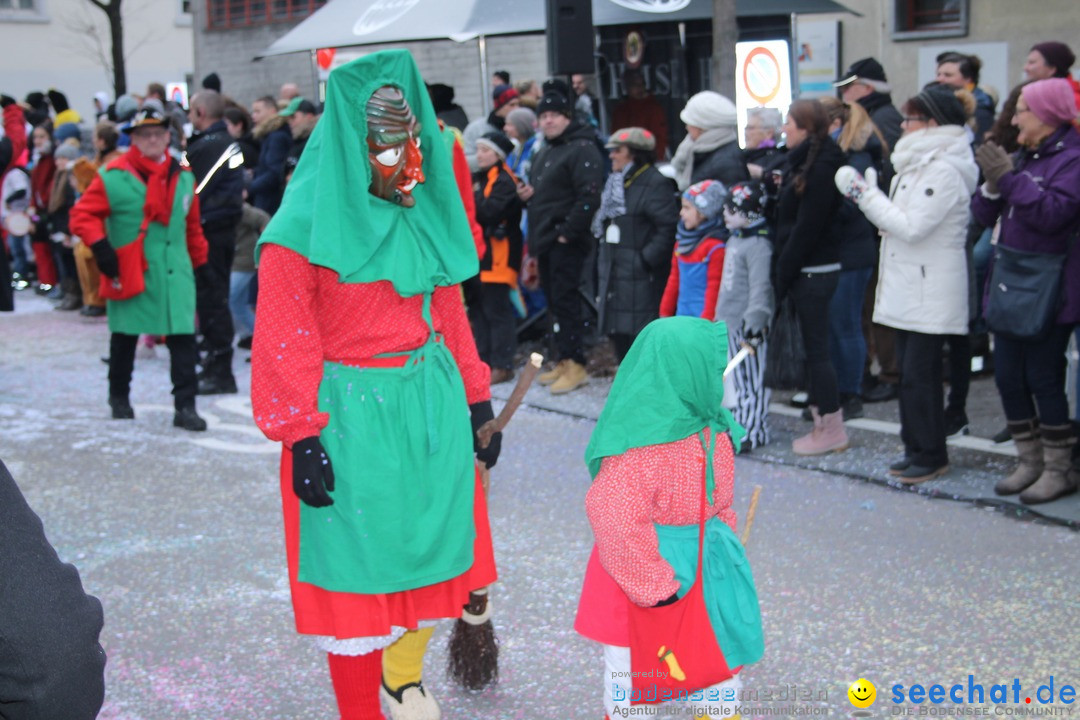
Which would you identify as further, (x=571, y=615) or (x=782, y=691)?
(x=571, y=615)

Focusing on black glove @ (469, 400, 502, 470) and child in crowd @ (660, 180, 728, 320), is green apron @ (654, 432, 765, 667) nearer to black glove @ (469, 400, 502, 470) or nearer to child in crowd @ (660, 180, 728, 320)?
black glove @ (469, 400, 502, 470)

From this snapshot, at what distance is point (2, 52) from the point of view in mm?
30281

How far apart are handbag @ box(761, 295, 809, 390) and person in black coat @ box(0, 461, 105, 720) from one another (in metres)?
5.47

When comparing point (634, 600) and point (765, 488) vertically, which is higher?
point (634, 600)

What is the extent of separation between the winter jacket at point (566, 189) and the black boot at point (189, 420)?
249 cm

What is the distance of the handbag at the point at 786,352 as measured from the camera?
22.8 feet

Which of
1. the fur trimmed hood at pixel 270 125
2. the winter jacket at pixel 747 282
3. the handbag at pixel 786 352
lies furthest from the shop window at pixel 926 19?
the winter jacket at pixel 747 282

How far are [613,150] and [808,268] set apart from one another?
1.67m

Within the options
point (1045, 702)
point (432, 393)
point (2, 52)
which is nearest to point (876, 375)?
point (1045, 702)

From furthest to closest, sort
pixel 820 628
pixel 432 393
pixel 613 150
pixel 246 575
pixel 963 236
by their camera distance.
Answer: pixel 613 150 < pixel 963 236 < pixel 246 575 < pixel 820 628 < pixel 432 393

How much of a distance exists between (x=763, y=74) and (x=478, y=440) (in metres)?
5.53

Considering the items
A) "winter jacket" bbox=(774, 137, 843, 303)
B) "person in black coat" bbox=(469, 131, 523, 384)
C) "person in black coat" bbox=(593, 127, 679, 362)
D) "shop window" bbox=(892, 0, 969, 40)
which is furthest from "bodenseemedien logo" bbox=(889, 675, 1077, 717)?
"shop window" bbox=(892, 0, 969, 40)

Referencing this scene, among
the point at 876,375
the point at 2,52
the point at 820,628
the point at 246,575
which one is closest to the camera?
the point at 820,628

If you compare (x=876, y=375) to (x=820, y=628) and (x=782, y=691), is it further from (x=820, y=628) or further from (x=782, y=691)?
(x=782, y=691)
